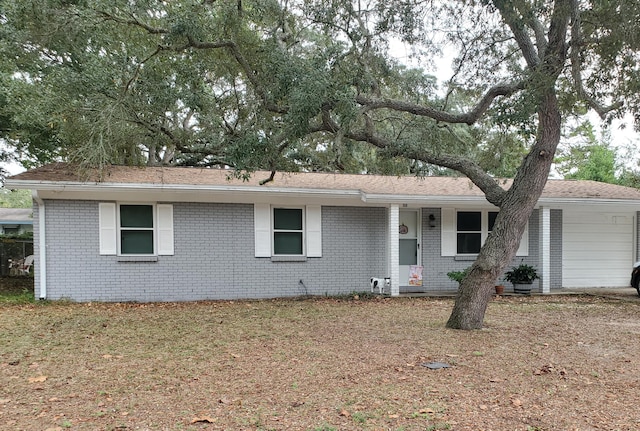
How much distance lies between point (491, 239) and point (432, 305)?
3257mm

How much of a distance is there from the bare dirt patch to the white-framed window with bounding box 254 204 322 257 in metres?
2.82

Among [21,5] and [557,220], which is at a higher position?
[21,5]

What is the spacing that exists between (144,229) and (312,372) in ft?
22.6

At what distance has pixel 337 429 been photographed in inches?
129

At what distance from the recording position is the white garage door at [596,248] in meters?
12.7

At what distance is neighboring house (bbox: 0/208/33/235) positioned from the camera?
25469mm

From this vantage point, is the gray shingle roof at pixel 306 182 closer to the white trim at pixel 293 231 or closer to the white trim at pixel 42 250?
the white trim at pixel 293 231

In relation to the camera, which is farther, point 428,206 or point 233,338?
point 428,206

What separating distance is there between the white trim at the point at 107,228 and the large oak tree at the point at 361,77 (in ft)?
5.16

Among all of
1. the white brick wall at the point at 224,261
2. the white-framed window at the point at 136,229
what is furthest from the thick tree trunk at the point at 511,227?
the white-framed window at the point at 136,229

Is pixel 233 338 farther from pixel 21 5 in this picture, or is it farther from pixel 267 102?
pixel 21 5

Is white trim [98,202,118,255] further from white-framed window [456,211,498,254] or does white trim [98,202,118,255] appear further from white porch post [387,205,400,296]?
white-framed window [456,211,498,254]

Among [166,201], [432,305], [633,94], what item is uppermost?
[633,94]

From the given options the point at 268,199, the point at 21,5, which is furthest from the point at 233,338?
the point at 21,5
